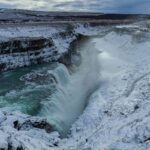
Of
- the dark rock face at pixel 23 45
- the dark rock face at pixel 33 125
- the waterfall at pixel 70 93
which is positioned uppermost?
the dark rock face at pixel 23 45

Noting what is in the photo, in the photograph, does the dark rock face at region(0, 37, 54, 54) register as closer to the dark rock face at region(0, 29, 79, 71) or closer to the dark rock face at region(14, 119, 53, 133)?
the dark rock face at region(0, 29, 79, 71)

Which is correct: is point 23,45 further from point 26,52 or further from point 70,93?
point 70,93

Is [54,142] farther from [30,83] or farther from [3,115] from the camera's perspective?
[30,83]

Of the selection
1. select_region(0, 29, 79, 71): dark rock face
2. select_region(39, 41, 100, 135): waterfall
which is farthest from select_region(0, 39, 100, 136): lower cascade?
select_region(0, 29, 79, 71): dark rock face

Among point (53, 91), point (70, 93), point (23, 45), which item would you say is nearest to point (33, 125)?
point (53, 91)

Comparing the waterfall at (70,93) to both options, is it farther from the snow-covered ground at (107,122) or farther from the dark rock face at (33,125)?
the dark rock face at (33,125)

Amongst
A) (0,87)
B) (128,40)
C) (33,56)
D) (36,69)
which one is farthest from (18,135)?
(128,40)

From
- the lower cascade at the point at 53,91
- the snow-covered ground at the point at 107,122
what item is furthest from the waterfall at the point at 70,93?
the snow-covered ground at the point at 107,122
